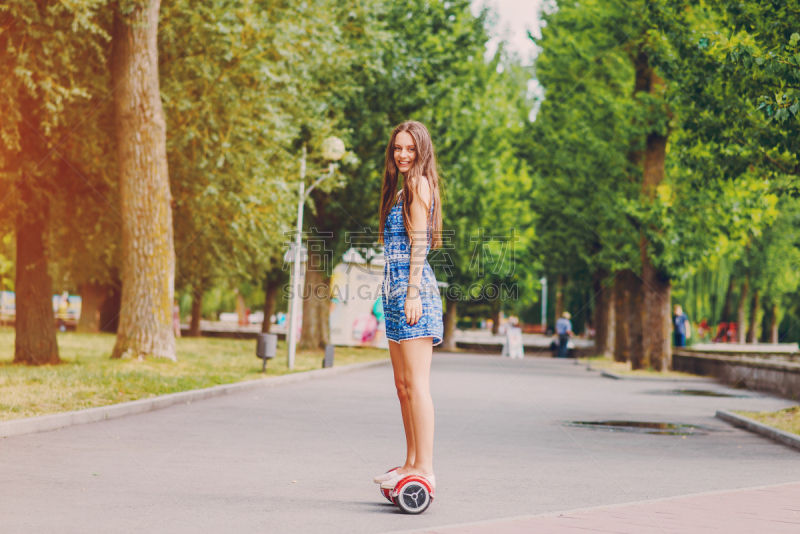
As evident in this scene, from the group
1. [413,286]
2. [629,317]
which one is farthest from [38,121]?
[629,317]

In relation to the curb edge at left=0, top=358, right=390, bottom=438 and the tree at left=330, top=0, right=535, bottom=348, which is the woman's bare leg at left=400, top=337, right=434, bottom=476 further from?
the tree at left=330, top=0, right=535, bottom=348

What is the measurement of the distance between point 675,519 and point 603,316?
29.1m

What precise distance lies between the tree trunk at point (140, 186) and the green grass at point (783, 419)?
946 cm

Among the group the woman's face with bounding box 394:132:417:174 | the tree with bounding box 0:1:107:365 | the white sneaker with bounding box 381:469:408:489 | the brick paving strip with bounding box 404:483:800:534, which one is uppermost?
the tree with bounding box 0:1:107:365

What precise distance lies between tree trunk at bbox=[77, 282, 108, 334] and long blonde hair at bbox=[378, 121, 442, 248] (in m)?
35.0

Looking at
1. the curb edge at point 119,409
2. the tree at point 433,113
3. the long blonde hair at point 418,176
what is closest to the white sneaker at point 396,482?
the long blonde hair at point 418,176

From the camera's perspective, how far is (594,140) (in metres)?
25.1

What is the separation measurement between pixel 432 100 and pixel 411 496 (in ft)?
71.3

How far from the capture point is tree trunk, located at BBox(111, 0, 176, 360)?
49.7 ft

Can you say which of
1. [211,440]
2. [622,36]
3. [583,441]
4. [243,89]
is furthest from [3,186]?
[622,36]

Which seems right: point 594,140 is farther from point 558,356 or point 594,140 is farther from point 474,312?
point 474,312

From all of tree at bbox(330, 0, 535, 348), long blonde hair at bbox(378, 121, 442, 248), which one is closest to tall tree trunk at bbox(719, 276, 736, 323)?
tree at bbox(330, 0, 535, 348)

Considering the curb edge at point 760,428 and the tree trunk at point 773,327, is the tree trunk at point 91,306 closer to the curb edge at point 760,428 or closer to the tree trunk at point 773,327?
the curb edge at point 760,428

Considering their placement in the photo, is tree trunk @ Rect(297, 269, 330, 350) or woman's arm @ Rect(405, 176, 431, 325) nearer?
woman's arm @ Rect(405, 176, 431, 325)
